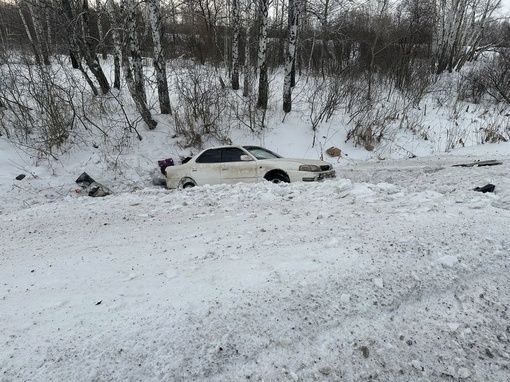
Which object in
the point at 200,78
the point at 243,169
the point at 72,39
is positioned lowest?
the point at 243,169

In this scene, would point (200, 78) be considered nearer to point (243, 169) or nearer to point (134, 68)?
point (134, 68)

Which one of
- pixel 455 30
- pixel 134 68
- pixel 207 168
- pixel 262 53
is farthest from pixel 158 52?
pixel 455 30

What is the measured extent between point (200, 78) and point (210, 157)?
5165 millimetres

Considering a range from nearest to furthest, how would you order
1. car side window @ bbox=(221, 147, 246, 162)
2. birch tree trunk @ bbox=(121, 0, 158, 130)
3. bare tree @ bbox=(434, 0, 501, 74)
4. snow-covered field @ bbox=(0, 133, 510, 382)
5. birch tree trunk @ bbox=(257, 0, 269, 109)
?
snow-covered field @ bbox=(0, 133, 510, 382) → car side window @ bbox=(221, 147, 246, 162) → birch tree trunk @ bbox=(121, 0, 158, 130) → birch tree trunk @ bbox=(257, 0, 269, 109) → bare tree @ bbox=(434, 0, 501, 74)

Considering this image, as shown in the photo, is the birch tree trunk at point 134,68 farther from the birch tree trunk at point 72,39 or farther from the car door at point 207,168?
the car door at point 207,168

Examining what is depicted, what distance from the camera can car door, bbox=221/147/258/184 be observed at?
7.47 meters

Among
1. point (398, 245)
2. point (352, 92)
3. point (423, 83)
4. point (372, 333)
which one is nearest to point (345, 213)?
point (398, 245)

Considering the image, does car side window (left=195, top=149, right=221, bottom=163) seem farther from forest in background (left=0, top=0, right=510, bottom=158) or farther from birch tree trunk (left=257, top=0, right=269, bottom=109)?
birch tree trunk (left=257, top=0, right=269, bottom=109)

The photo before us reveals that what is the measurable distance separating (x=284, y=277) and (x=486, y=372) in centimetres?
144

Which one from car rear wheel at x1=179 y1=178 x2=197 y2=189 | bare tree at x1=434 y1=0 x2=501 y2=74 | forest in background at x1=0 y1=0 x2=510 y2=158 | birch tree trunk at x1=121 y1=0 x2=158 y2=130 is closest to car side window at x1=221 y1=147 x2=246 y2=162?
car rear wheel at x1=179 y1=178 x2=197 y2=189

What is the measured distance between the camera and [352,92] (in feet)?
44.6

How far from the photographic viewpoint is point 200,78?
11.7 metres

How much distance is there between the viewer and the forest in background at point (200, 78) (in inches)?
402

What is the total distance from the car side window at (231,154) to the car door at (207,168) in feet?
0.47
